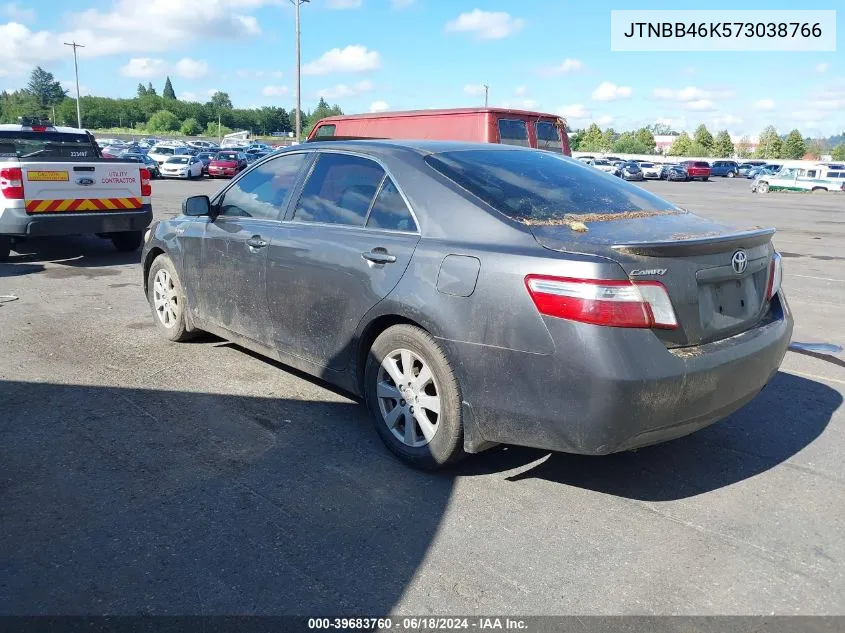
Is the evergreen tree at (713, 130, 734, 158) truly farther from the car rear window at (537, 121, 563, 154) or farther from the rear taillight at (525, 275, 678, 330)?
the rear taillight at (525, 275, 678, 330)

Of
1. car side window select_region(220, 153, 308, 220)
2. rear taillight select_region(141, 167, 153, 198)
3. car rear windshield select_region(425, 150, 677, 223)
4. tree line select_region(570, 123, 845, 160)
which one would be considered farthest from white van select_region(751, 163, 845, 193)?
tree line select_region(570, 123, 845, 160)

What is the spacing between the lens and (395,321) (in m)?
3.82

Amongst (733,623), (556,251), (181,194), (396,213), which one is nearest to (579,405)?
(556,251)

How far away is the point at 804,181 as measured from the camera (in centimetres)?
4272

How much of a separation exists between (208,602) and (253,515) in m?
0.63

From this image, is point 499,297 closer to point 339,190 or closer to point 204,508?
point 339,190

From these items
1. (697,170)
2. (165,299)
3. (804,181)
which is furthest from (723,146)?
(165,299)

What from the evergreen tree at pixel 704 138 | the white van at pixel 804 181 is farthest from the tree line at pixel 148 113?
the white van at pixel 804 181

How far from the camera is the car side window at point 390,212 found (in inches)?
152

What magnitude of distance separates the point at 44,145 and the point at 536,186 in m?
9.33

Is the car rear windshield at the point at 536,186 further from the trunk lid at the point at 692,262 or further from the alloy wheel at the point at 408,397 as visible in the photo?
the alloy wheel at the point at 408,397

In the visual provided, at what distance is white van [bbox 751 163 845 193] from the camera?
42.3 meters

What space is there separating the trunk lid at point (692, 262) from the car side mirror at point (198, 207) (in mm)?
2830

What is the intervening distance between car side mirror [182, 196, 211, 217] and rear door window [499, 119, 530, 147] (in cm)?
1073
